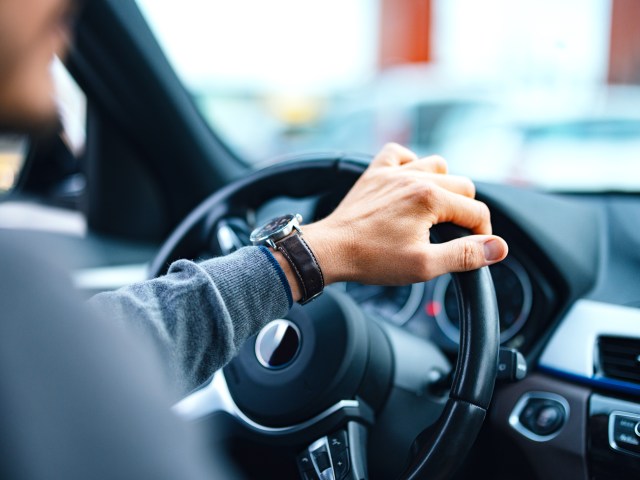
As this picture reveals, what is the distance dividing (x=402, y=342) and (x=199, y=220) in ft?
1.87

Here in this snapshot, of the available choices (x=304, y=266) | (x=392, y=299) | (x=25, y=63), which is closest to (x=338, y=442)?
(x=304, y=266)

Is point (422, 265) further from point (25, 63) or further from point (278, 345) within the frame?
point (25, 63)

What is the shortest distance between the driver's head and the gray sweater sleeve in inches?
10.3

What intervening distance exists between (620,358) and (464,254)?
1.78ft

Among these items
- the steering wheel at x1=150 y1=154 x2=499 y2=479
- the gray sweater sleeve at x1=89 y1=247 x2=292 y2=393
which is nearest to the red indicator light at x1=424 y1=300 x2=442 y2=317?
the steering wheel at x1=150 y1=154 x2=499 y2=479

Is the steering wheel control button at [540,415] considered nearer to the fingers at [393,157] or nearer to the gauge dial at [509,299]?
the gauge dial at [509,299]

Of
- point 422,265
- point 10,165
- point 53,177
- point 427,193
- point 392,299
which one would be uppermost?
point 427,193

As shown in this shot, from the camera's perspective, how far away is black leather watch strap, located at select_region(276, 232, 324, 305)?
1146 millimetres

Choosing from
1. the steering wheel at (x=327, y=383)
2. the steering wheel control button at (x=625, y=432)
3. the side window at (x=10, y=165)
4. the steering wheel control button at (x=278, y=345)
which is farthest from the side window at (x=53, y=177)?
the steering wheel control button at (x=625, y=432)

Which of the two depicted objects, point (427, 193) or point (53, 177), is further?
point (53, 177)

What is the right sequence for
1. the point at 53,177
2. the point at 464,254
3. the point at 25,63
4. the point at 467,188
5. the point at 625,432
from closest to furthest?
1. the point at 25,63
2. the point at 464,254
3. the point at 467,188
4. the point at 625,432
5. the point at 53,177

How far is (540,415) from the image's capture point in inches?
58.6

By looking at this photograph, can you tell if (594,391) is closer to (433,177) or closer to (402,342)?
(402,342)

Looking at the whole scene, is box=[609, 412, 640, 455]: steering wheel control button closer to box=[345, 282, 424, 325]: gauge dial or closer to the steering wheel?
the steering wheel
